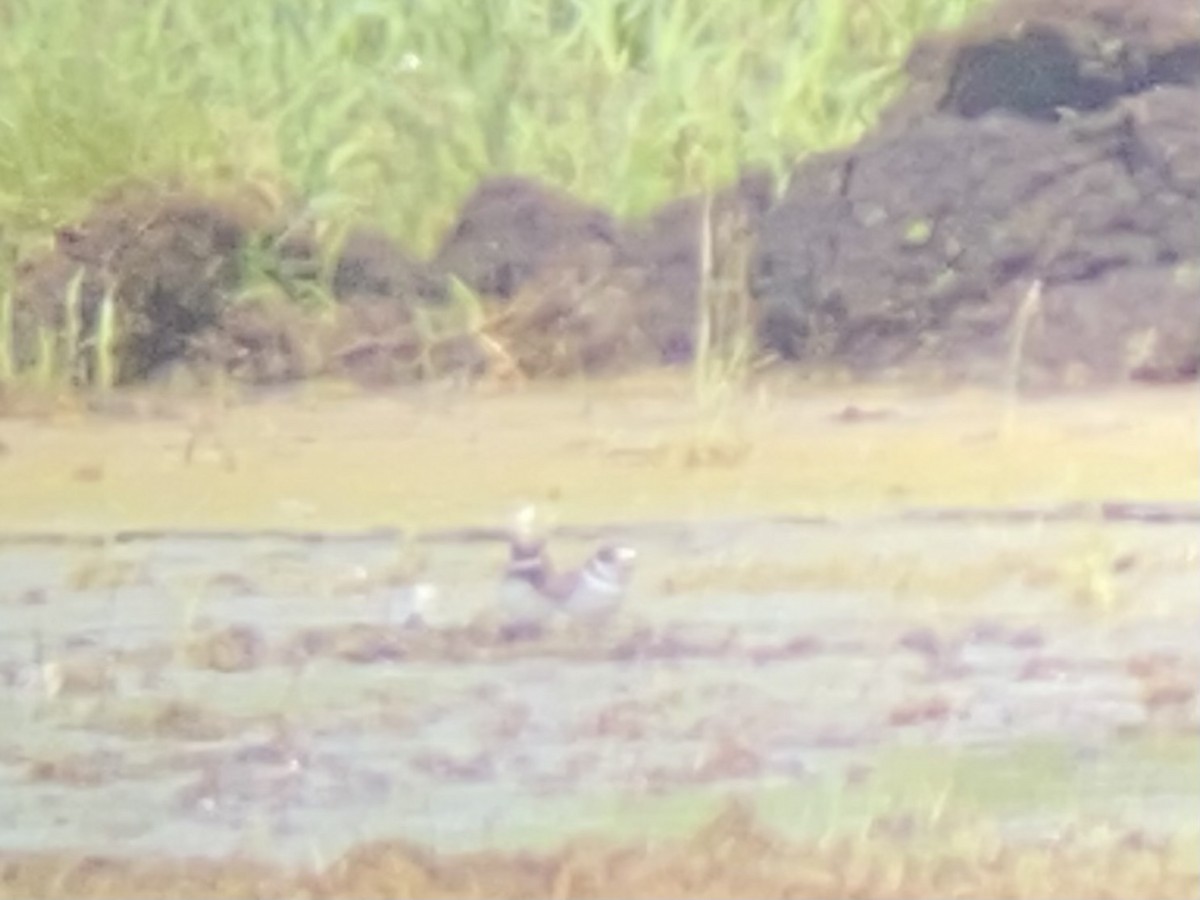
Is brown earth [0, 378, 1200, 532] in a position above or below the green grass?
below

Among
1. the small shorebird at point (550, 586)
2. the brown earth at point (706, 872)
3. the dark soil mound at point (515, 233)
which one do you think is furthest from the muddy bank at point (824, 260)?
the brown earth at point (706, 872)

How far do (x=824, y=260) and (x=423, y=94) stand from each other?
25cm

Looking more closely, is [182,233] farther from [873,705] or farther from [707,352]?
[873,705]

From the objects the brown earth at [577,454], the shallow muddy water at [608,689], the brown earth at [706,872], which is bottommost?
the brown earth at [706,872]

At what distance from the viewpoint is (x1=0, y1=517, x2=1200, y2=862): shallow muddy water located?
0.90 m

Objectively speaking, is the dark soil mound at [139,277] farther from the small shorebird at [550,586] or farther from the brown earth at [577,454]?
the small shorebird at [550,586]

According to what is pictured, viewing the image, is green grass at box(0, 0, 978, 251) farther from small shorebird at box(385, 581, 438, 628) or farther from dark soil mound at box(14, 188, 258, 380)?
small shorebird at box(385, 581, 438, 628)

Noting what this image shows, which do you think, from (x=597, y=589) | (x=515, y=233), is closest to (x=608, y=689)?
(x=597, y=589)

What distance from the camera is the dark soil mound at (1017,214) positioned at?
0.89m

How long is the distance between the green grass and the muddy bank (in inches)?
0.7

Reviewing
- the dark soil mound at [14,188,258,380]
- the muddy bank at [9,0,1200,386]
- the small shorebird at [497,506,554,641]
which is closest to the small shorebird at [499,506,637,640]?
the small shorebird at [497,506,554,641]

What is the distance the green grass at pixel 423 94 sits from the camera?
2.93 ft

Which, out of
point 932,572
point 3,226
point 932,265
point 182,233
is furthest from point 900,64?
point 3,226

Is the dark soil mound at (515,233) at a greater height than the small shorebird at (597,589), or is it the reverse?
the dark soil mound at (515,233)
